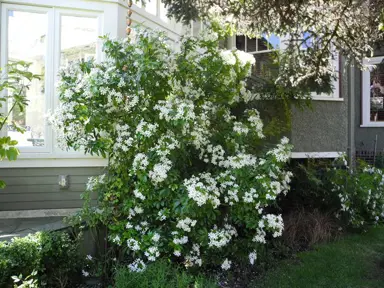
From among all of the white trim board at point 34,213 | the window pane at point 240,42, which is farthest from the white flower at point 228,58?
the window pane at point 240,42

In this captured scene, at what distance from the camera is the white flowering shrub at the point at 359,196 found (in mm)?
5929

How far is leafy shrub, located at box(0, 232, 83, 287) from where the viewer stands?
3.37m

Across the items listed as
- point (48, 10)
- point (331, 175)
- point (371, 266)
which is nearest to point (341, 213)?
point (331, 175)

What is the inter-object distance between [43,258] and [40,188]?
1.98 meters

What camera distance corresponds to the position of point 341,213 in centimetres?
618

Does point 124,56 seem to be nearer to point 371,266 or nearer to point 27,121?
point 27,121

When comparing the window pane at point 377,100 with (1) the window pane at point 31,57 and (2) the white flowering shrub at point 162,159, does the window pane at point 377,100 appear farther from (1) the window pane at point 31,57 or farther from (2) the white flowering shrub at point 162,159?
(1) the window pane at point 31,57

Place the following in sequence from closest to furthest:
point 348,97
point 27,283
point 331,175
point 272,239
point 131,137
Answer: point 27,283
point 131,137
point 272,239
point 331,175
point 348,97

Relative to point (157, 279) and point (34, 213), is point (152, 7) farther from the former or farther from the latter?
point (157, 279)

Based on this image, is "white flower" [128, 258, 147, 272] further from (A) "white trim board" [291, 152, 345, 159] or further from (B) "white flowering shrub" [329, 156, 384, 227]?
(A) "white trim board" [291, 152, 345, 159]

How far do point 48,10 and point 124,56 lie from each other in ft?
6.96

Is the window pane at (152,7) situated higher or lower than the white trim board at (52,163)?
higher

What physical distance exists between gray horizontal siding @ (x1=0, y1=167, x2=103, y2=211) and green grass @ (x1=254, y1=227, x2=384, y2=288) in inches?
115

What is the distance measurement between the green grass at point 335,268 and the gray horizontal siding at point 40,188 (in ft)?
9.55
